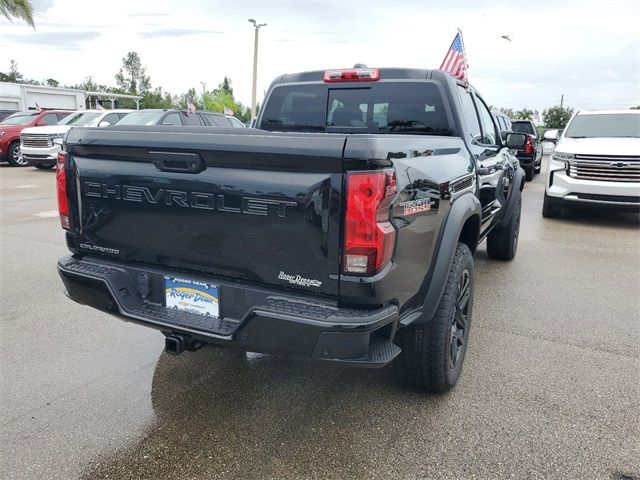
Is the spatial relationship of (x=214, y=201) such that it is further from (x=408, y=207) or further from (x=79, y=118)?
(x=79, y=118)

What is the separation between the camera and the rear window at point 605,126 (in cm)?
874

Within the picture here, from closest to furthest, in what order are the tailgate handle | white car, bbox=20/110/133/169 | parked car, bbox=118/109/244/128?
the tailgate handle → parked car, bbox=118/109/244/128 → white car, bbox=20/110/133/169

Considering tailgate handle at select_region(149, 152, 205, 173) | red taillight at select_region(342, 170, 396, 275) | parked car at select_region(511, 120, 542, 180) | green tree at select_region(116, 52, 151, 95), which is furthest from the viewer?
green tree at select_region(116, 52, 151, 95)

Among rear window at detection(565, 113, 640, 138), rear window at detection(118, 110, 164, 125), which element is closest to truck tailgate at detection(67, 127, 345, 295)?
rear window at detection(565, 113, 640, 138)

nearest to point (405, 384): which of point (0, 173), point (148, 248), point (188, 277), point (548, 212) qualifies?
point (188, 277)

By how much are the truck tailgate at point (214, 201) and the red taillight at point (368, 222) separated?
2.4 inches

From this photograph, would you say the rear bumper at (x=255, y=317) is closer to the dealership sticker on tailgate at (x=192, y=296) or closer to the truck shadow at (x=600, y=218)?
the dealership sticker on tailgate at (x=192, y=296)

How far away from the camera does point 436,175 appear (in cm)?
261

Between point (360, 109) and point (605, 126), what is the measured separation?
23.5ft

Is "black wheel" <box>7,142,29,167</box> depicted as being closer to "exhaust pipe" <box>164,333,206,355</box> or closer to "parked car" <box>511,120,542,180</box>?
"parked car" <box>511,120,542,180</box>

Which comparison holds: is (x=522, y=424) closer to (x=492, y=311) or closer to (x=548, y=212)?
(x=492, y=311)

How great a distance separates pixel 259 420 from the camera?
2727 millimetres

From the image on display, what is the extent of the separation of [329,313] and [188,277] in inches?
31.0

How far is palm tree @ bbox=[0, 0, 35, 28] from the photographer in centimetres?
2239
